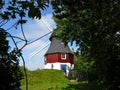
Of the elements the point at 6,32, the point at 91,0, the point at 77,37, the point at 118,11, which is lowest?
the point at 6,32

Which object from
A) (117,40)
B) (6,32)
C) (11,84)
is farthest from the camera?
(117,40)

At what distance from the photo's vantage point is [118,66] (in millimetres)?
23766

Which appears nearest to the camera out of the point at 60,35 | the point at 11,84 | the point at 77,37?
the point at 11,84

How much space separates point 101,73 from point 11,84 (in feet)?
A: 52.7

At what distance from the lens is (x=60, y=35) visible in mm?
40062

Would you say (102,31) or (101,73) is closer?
(102,31)

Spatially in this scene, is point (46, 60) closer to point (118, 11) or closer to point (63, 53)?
point (63, 53)

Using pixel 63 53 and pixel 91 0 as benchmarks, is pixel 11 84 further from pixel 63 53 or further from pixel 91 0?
pixel 63 53

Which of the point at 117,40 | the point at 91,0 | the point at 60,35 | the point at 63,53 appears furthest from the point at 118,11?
the point at 63,53

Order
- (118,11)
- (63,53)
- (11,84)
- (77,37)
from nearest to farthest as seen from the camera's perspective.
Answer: (11,84)
(118,11)
(77,37)
(63,53)

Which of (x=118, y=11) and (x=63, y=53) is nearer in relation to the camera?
(x=118, y=11)

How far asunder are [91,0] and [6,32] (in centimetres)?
350

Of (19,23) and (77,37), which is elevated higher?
(77,37)

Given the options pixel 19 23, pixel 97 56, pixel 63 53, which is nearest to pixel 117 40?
pixel 97 56
